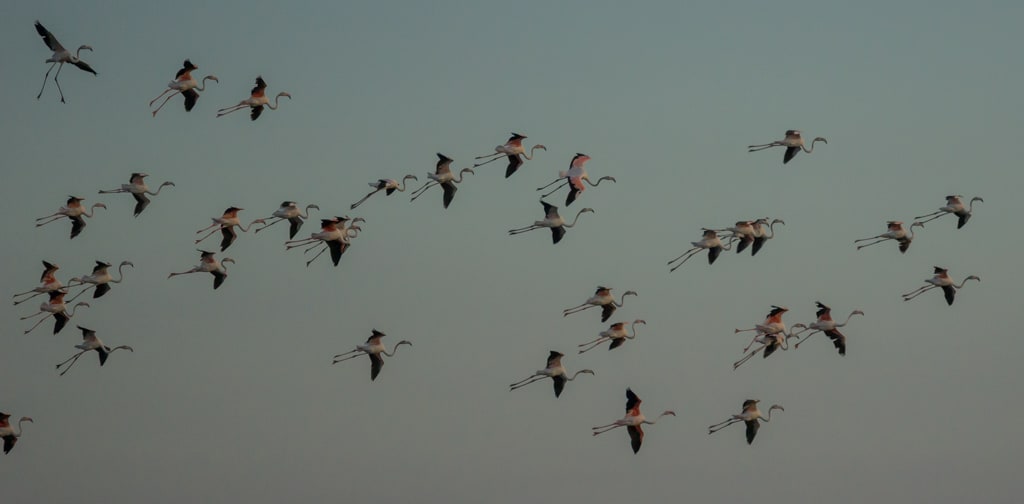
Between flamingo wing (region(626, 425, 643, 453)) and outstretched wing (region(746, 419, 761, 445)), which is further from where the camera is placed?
outstretched wing (region(746, 419, 761, 445))

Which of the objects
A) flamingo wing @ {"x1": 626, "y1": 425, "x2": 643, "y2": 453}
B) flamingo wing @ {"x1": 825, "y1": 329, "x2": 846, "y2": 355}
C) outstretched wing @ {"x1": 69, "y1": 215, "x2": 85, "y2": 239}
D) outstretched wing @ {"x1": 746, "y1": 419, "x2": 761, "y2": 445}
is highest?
outstretched wing @ {"x1": 69, "y1": 215, "x2": 85, "y2": 239}

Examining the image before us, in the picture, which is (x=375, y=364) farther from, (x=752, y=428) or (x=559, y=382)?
(x=752, y=428)

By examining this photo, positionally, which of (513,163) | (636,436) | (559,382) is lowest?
(636,436)

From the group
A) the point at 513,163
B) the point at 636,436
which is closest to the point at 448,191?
the point at 513,163

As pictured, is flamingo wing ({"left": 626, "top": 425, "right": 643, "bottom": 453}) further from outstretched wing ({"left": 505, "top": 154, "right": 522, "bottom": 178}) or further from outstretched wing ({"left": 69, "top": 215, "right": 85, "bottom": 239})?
outstretched wing ({"left": 69, "top": 215, "right": 85, "bottom": 239})

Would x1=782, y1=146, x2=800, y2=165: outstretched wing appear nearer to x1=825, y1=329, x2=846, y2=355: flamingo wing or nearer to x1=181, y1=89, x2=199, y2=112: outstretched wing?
x1=825, y1=329, x2=846, y2=355: flamingo wing

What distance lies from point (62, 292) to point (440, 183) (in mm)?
11678

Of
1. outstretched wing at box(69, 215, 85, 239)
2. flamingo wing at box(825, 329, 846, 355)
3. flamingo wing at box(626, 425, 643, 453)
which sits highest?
outstretched wing at box(69, 215, 85, 239)

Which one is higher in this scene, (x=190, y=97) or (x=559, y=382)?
(x=190, y=97)

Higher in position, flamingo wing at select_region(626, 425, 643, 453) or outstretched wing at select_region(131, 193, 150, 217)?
outstretched wing at select_region(131, 193, 150, 217)

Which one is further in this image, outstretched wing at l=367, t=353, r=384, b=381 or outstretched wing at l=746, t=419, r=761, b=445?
outstretched wing at l=746, t=419, r=761, b=445

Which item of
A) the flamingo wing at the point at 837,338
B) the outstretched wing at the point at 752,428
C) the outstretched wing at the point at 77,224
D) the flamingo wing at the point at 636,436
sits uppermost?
the outstretched wing at the point at 77,224

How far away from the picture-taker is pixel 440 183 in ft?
205

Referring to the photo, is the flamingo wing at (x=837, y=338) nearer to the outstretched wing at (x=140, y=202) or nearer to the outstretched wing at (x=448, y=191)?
the outstretched wing at (x=448, y=191)
